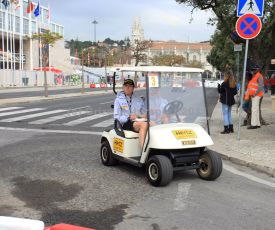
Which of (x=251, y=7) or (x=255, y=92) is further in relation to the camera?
(x=255, y=92)

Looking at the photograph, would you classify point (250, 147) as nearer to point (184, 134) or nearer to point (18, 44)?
point (184, 134)

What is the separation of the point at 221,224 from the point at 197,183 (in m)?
1.79

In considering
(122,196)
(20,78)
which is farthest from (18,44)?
(122,196)

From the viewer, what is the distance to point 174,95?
6723 millimetres

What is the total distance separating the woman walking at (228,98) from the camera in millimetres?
11258

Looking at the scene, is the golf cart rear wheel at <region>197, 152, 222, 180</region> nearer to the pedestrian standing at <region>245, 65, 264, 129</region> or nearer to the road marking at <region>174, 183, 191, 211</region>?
the road marking at <region>174, 183, 191, 211</region>

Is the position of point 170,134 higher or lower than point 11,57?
lower

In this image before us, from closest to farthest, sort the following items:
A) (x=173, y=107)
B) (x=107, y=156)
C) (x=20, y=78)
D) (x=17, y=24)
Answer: (x=173, y=107) → (x=107, y=156) → (x=20, y=78) → (x=17, y=24)

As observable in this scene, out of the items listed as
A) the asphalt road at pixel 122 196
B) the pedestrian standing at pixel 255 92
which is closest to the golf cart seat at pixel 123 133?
the asphalt road at pixel 122 196

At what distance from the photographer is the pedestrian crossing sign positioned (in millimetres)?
9672

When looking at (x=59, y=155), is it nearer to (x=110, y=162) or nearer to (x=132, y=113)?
(x=110, y=162)

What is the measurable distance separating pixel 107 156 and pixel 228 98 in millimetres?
4871

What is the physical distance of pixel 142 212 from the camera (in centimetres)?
500

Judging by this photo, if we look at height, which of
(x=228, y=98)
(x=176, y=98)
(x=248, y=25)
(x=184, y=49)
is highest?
(x=184, y=49)
